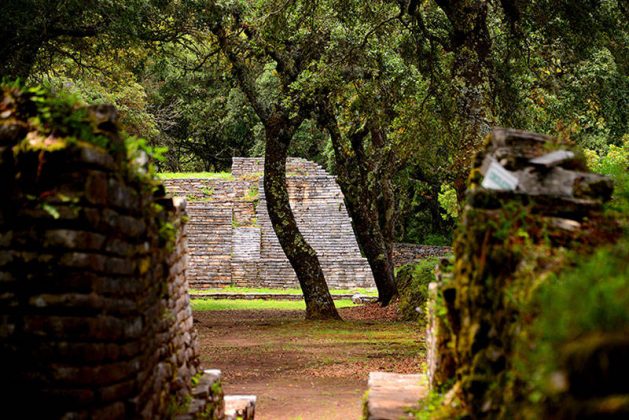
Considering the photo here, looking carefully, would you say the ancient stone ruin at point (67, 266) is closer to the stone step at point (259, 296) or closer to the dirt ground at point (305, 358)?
the dirt ground at point (305, 358)

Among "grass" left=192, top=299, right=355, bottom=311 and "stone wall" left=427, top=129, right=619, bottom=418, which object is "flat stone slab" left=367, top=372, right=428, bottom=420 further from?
"grass" left=192, top=299, right=355, bottom=311

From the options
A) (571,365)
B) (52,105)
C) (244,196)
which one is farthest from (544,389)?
(244,196)

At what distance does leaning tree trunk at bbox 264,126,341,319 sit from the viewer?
59.9ft

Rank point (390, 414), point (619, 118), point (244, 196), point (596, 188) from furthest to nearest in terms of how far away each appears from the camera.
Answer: point (244, 196), point (619, 118), point (390, 414), point (596, 188)

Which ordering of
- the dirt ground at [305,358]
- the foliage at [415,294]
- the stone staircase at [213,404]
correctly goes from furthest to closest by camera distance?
the foliage at [415,294] < the dirt ground at [305,358] < the stone staircase at [213,404]

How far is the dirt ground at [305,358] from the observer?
9375 millimetres

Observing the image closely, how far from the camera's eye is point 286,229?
60.2ft

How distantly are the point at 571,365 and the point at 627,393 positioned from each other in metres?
0.17

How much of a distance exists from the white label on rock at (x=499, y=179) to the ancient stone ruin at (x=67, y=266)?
206 cm

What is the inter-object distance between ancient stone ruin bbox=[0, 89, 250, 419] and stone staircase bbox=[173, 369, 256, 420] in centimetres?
120

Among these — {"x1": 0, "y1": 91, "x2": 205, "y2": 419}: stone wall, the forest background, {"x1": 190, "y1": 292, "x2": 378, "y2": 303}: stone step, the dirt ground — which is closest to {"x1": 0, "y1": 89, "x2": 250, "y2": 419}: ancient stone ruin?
{"x1": 0, "y1": 91, "x2": 205, "y2": 419}: stone wall

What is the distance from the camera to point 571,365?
7.96 feet

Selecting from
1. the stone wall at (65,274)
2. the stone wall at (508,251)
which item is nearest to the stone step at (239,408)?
the stone wall at (508,251)

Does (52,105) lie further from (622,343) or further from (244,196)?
(244,196)
